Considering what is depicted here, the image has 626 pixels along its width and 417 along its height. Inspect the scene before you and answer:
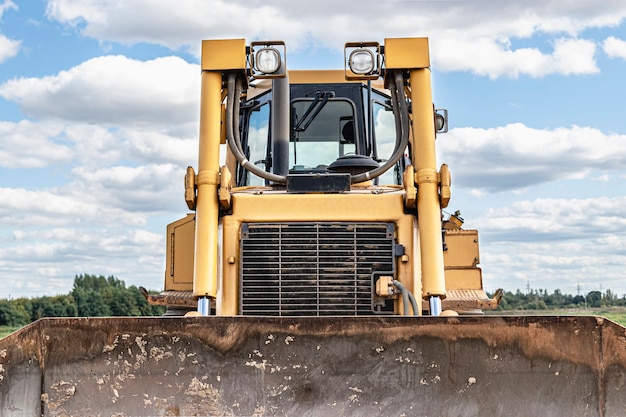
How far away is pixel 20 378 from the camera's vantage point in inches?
156

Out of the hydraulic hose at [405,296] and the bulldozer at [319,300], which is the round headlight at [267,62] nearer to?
the bulldozer at [319,300]

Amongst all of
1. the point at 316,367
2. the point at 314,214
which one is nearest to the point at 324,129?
the point at 314,214

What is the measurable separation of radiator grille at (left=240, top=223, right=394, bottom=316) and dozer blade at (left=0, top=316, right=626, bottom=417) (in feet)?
6.77

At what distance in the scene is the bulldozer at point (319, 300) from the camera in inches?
156

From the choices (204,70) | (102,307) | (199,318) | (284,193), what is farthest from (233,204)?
(102,307)

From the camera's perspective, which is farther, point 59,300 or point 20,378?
point 59,300

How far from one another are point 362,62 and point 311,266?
190 cm

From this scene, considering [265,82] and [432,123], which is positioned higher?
[265,82]

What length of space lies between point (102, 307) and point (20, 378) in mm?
47428

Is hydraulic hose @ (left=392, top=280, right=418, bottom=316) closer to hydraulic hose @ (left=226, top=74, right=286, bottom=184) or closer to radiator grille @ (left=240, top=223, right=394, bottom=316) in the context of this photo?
radiator grille @ (left=240, top=223, right=394, bottom=316)

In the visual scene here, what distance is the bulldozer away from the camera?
13.0ft

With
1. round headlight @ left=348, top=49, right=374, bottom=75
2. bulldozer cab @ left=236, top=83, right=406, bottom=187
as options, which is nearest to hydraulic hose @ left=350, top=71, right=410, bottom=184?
round headlight @ left=348, top=49, right=374, bottom=75

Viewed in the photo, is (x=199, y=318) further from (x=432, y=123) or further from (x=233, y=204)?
(x=432, y=123)

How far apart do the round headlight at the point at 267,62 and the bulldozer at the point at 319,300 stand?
12 millimetres
